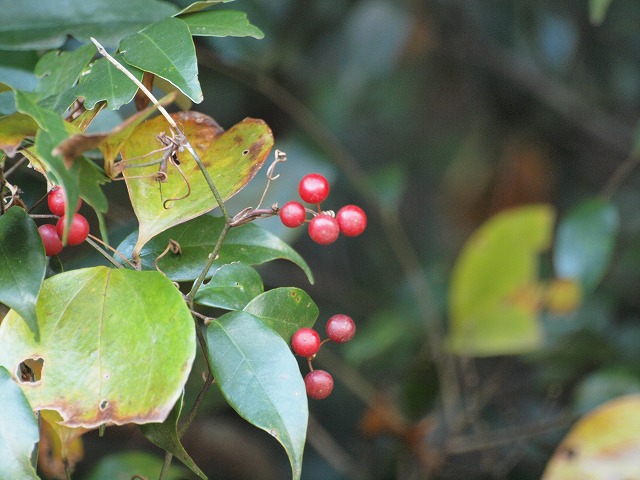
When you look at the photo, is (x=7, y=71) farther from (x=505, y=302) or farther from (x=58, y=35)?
(x=505, y=302)

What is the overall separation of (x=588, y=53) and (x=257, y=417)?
1491mm

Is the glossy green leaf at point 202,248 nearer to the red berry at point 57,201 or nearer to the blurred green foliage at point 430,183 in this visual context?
the red berry at point 57,201

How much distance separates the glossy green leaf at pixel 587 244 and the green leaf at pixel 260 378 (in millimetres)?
805

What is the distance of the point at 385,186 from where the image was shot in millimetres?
1301

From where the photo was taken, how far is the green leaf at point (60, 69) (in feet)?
1.95

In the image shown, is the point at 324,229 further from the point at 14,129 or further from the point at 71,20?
the point at 71,20

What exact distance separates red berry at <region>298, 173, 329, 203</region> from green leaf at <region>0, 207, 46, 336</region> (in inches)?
7.8

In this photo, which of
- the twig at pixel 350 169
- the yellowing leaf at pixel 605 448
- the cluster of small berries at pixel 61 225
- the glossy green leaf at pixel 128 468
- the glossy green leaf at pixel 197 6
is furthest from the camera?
the twig at pixel 350 169

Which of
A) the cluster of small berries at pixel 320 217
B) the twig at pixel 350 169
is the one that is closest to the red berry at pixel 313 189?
the cluster of small berries at pixel 320 217

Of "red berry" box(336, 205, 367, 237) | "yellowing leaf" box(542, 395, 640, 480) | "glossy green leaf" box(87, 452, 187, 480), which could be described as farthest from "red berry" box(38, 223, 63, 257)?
"yellowing leaf" box(542, 395, 640, 480)

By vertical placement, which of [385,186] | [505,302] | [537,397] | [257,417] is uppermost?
[257,417]

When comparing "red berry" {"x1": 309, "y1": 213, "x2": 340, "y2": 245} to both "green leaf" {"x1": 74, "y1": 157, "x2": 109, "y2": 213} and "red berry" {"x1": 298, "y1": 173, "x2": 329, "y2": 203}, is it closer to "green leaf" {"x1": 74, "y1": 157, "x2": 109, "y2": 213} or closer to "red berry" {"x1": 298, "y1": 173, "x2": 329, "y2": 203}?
"red berry" {"x1": 298, "y1": 173, "x2": 329, "y2": 203}

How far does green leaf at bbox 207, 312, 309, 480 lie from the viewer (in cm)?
48

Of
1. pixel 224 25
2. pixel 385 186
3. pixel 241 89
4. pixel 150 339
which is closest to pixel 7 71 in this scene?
pixel 224 25
